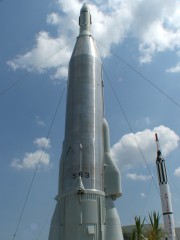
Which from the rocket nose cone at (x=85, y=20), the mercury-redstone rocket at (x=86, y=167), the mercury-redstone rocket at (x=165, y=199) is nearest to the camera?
the mercury-redstone rocket at (x=86, y=167)

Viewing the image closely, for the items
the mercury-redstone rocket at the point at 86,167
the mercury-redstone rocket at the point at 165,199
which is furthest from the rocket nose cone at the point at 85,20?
the mercury-redstone rocket at the point at 165,199

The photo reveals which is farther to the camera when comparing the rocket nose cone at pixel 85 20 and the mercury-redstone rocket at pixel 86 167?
the rocket nose cone at pixel 85 20

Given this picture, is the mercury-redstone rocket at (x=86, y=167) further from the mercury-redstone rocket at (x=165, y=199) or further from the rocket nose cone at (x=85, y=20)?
the mercury-redstone rocket at (x=165, y=199)

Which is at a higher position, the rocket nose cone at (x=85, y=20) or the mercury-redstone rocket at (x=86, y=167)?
the rocket nose cone at (x=85, y=20)

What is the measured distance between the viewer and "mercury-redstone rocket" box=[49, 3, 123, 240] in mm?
19484

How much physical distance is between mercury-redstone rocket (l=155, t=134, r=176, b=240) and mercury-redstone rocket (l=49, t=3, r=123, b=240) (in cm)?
1481

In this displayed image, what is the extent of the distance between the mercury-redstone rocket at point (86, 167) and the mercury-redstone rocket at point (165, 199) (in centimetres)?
1481

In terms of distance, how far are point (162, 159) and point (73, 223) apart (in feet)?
69.2

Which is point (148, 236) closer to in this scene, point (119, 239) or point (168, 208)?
point (119, 239)

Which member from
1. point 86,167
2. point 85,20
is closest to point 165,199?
point 86,167

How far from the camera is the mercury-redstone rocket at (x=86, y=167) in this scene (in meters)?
19.5

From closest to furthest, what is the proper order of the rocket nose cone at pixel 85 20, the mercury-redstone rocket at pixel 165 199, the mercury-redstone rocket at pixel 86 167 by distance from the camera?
1. the mercury-redstone rocket at pixel 86 167
2. the rocket nose cone at pixel 85 20
3. the mercury-redstone rocket at pixel 165 199

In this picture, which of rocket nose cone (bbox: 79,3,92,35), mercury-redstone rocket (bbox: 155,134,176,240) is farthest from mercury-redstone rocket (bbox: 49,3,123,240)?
mercury-redstone rocket (bbox: 155,134,176,240)

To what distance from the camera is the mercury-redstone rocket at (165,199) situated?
33.7 m
